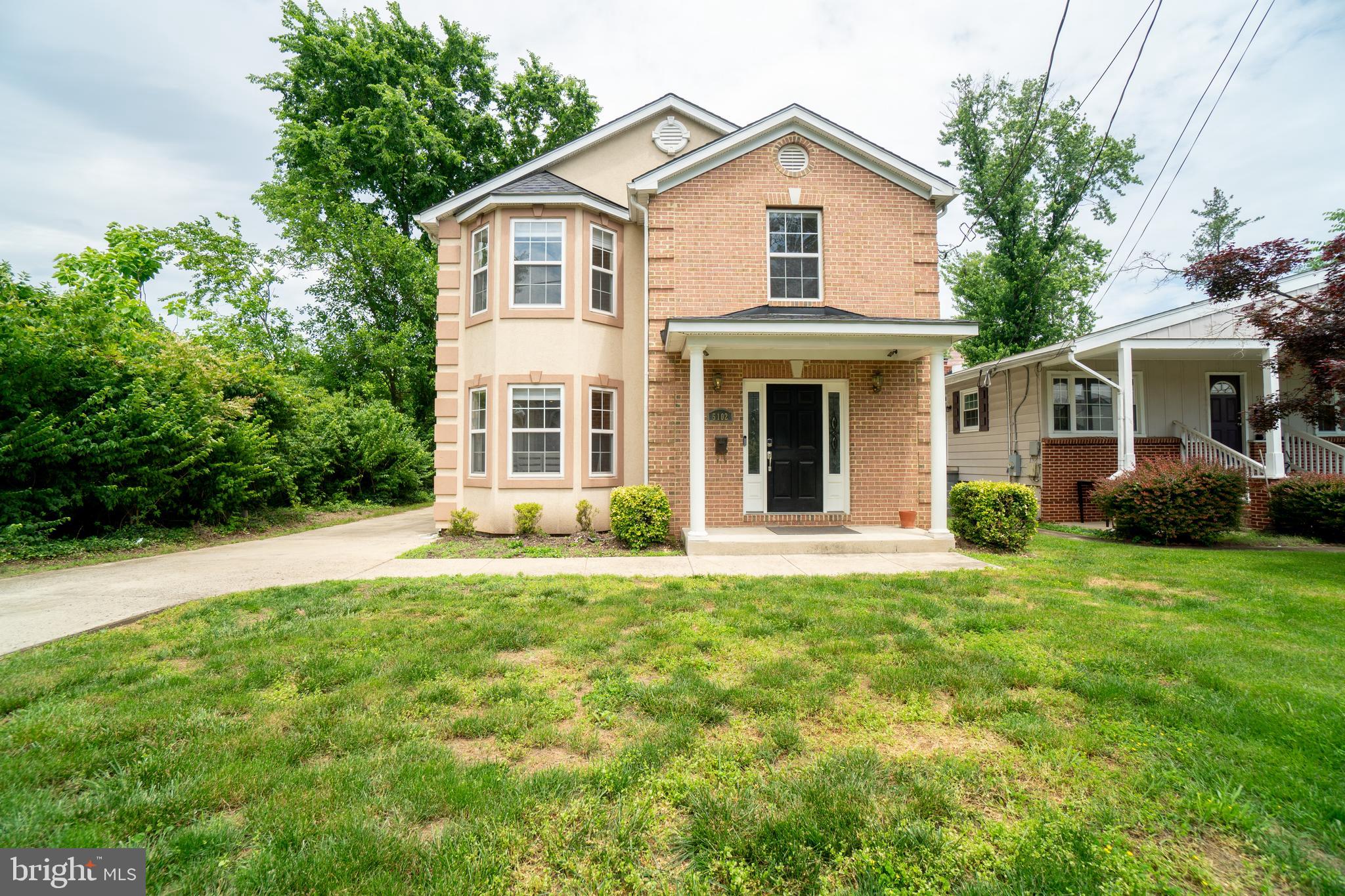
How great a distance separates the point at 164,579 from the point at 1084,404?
1742 centimetres

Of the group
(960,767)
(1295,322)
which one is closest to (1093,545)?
(1295,322)

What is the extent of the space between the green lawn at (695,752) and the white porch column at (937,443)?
4109 millimetres

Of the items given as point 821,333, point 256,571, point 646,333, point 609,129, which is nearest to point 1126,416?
point 821,333

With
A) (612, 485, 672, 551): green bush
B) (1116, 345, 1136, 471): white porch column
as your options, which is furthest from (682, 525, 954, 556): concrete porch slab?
(1116, 345, 1136, 471): white porch column

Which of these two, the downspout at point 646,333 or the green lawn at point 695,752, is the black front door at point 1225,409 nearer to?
the green lawn at point 695,752

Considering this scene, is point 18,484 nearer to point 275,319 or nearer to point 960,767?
point 960,767

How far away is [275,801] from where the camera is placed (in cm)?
230

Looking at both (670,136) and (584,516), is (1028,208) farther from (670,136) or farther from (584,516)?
(584,516)

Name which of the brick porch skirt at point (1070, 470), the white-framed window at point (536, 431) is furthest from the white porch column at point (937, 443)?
the white-framed window at point (536, 431)

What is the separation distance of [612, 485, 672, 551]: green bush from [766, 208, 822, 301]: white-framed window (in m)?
4.35

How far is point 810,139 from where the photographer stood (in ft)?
33.7

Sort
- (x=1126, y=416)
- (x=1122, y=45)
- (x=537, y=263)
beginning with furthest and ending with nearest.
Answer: (x=1126, y=416) < (x=537, y=263) < (x=1122, y=45)

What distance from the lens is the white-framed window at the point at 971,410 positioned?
15617mm

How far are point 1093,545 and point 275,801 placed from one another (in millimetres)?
11367
